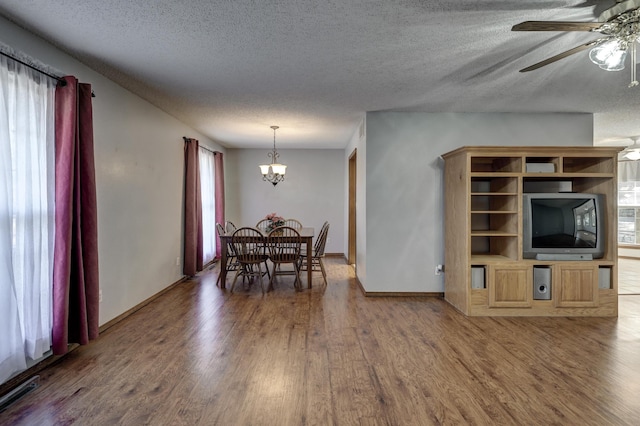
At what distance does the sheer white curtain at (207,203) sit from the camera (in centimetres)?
657

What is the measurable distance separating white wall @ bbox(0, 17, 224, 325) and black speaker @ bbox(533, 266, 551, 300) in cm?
450

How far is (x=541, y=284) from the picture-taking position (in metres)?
A: 4.04

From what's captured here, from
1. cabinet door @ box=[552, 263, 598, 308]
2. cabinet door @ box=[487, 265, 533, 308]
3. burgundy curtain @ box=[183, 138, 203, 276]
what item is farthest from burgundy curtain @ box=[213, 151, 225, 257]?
cabinet door @ box=[552, 263, 598, 308]

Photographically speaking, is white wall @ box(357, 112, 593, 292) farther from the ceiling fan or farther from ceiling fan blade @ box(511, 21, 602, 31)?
ceiling fan blade @ box(511, 21, 602, 31)

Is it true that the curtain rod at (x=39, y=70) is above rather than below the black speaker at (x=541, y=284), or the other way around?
above

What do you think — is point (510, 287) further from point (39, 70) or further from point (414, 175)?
point (39, 70)

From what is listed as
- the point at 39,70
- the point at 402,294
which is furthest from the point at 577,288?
the point at 39,70

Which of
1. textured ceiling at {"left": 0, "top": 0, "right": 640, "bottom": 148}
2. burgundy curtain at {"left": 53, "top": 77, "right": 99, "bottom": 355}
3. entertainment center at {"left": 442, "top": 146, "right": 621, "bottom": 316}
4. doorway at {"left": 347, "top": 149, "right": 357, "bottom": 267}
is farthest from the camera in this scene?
doorway at {"left": 347, "top": 149, "right": 357, "bottom": 267}

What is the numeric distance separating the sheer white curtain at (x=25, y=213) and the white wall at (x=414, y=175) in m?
3.45

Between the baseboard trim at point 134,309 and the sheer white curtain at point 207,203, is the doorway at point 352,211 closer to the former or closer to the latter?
the sheer white curtain at point 207,203

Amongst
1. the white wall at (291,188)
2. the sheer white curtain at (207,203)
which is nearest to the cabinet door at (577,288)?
the white wall at (291,188)

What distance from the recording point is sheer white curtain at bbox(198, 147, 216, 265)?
6570 millimetres

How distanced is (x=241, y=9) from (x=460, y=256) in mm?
3395

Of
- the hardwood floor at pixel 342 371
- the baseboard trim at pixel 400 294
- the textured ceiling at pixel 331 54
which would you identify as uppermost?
the textured ceiling at pixel 331 54
